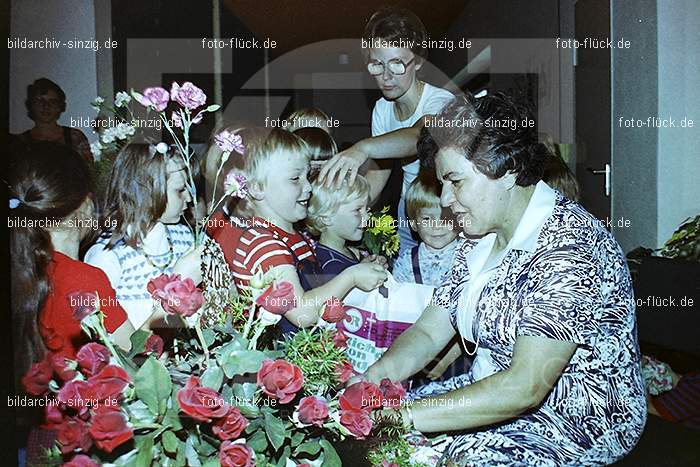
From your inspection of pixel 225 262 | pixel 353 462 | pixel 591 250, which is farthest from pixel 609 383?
pixel 225 262

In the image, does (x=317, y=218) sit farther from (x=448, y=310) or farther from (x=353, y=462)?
(x=353, y=462)

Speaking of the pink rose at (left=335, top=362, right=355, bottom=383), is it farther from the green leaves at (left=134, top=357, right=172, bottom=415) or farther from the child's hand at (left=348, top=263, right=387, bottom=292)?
the green leaves at (left=134, top=357, right=172, bottom=415)

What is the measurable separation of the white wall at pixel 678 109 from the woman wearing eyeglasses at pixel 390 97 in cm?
63

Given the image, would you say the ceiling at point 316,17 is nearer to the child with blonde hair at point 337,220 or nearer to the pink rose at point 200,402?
the child with blonde hair at point 337,220

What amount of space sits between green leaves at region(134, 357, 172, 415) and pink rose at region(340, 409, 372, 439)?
267 millimetres

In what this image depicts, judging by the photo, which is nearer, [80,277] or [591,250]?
[591,250]

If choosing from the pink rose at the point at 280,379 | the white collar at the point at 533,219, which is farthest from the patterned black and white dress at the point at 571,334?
the pink rose at the point at 280,379

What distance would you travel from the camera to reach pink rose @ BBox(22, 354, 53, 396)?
1570mm

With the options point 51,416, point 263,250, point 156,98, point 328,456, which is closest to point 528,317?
point 328,456

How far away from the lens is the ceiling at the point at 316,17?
1595mm

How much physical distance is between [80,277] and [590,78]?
1.22 metres

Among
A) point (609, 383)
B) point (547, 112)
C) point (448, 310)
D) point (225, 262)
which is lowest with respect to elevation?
point (609, 383)

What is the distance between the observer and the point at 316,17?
162 cm

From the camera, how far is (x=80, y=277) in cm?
154
